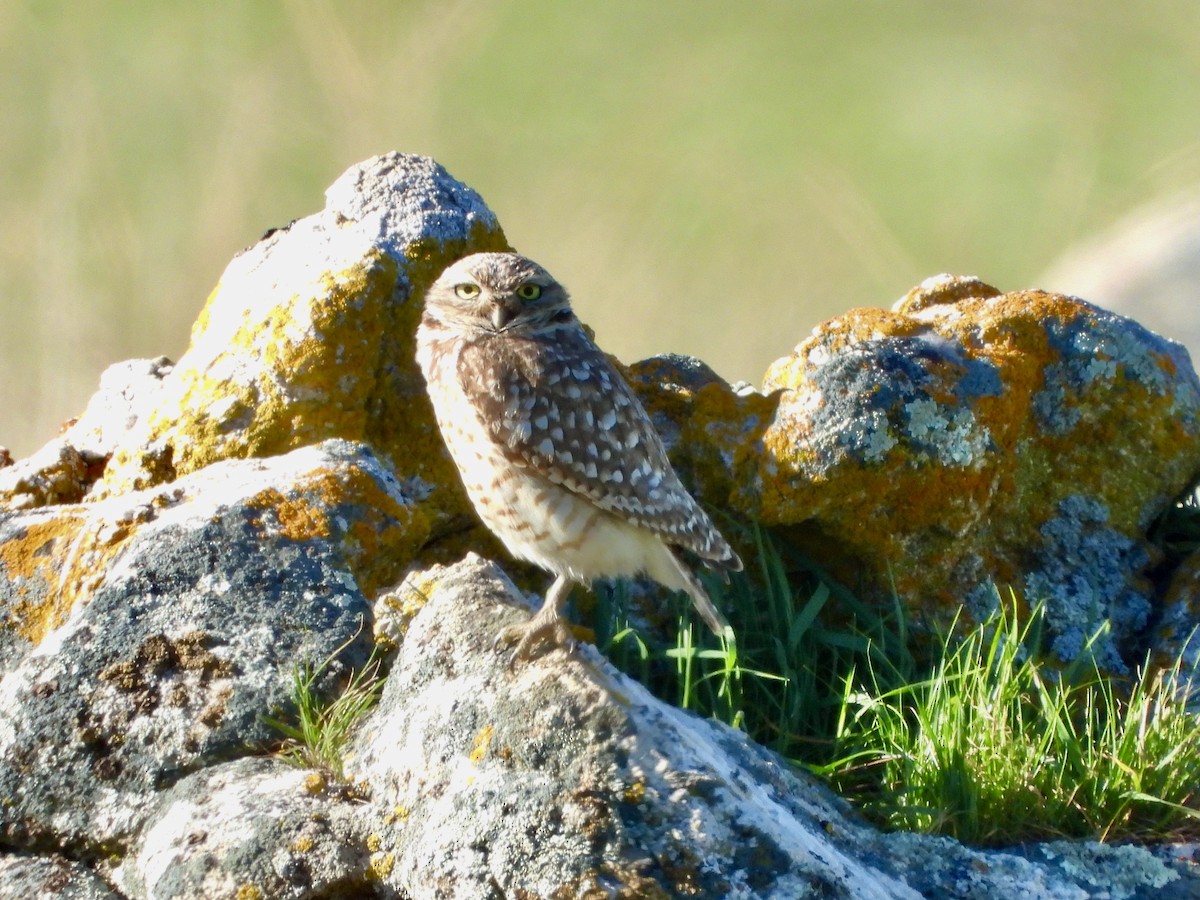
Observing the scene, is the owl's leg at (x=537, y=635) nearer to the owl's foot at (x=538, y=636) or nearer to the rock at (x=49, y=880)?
the owl's foot at (x=538, y=636)

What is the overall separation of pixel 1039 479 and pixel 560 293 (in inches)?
81.0

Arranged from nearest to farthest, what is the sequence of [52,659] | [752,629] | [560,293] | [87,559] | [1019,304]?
1. [52,659]
2. [87,559]
3. [560,293]
4. [752,629]
5. [1019,304]

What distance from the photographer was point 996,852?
324 cm

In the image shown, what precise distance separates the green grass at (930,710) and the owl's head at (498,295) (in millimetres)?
1142

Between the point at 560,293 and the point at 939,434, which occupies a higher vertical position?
the point at 560,293

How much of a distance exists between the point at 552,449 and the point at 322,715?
1060 millimetres

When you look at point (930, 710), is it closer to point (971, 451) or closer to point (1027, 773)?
point (1027, 773)

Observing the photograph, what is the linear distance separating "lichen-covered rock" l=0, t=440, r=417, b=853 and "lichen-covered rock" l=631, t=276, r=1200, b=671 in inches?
56.5

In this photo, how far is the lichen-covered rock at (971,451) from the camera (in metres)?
4.40

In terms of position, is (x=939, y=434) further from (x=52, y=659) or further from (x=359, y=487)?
(x=52, y=659)

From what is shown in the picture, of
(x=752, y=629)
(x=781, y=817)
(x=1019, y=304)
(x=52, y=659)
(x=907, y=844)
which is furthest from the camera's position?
(x=1019, y=304)

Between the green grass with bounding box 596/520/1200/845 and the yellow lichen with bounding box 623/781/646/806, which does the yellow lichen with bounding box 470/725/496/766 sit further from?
the green grass with bounding box 596/520/1200/845

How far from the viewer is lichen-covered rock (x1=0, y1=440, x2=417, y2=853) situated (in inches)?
129

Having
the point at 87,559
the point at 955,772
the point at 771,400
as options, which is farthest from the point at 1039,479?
the point at 87,559
